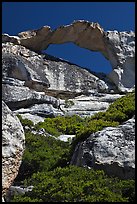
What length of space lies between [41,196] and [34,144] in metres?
5.91

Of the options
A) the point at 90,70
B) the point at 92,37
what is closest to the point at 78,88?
the point at 90,70

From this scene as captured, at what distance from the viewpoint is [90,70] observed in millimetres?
33938

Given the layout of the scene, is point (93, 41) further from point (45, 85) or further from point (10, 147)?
point (10, 147)

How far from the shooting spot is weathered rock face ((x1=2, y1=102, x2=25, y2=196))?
8.07 m

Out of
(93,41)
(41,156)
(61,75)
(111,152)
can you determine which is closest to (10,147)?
(111,152)

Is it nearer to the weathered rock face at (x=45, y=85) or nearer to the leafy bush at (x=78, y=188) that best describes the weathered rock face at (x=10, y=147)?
the leafy bush at (x=78, y=188)

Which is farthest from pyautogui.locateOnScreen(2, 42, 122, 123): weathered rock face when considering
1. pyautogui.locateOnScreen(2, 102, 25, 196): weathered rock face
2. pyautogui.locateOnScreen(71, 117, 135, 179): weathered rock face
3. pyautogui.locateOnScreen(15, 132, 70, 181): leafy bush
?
pyautogui.locateOnScreen(2, 102, 25, 196): weathered rock face

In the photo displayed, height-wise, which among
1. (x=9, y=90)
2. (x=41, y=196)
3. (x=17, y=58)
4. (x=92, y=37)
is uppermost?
(x=92, y=37)

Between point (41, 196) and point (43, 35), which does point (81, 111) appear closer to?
point (43, 35)

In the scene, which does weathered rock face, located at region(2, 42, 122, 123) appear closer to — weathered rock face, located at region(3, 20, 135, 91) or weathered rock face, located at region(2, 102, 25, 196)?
weathered rock face, located at region(3, 20, 135, 91)

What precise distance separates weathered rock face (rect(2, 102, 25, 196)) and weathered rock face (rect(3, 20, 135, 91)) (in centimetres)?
2487

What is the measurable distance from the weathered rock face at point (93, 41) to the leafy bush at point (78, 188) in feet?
82.7

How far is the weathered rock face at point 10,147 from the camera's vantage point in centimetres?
807

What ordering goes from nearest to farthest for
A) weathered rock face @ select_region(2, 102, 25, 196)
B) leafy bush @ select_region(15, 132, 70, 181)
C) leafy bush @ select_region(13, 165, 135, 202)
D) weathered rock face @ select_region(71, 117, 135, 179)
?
leafy bush @ select_region(13, 165, 135, 202)
weathered rock face @ select_region(2, 102, 25, 196)
weathered rock face @ select_region(71, 117, 135, 179)
leafy bush @ select_region(15, 132, 70, 181)
